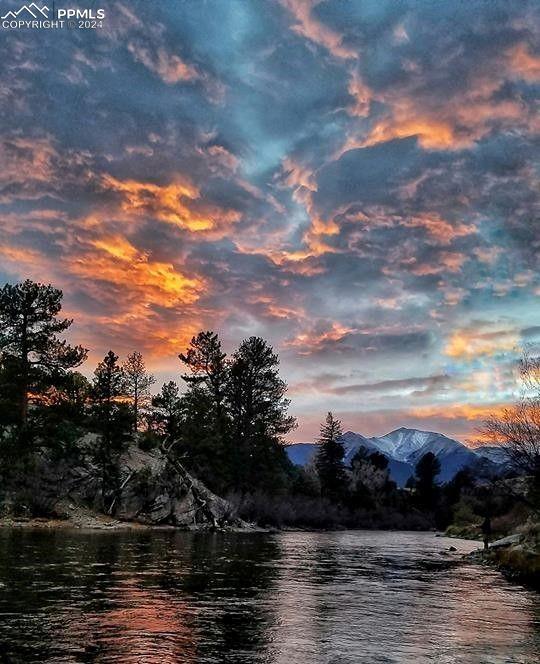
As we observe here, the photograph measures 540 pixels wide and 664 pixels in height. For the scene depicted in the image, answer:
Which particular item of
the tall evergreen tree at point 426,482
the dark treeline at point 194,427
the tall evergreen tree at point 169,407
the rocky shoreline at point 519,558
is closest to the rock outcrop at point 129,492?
the dark treeline at point 194,427

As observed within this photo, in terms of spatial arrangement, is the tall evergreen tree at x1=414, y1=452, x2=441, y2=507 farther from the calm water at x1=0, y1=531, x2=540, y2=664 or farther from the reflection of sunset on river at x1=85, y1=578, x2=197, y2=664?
the reflection of sunset on river at x1=85, y1=578, x2=197, y2=664

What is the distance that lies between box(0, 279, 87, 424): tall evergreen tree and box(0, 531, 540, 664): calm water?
31.3 meters

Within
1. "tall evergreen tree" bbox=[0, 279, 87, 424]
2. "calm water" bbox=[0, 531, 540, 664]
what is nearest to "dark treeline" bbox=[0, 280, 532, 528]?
"tall evergreen tree" bbox=[0, 279, 87, 424]

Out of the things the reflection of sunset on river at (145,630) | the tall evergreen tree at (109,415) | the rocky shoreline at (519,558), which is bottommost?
the rocky shoreline at (519,558)

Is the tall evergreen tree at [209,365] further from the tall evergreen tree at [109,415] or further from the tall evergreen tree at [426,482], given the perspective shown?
the tall evergreen tree at [426,482]

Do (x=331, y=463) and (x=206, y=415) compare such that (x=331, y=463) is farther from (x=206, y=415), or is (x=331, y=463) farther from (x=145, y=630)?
(x=145, y=630)

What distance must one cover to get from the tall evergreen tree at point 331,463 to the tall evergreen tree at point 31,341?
208ft

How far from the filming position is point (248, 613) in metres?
14.0

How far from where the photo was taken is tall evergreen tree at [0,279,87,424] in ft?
179

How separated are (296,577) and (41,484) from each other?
120 feet

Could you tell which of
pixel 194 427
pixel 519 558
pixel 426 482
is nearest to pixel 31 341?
pixel 194 427

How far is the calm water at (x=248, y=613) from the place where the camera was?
1035 cm

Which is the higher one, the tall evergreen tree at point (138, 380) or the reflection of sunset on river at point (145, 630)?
the tall evergreen tree at point (138, 380)

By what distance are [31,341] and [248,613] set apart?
46.2 m
